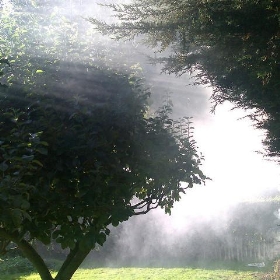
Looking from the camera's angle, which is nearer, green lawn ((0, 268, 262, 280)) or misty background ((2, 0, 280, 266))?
green lawn ((0, 268, 262, 280))

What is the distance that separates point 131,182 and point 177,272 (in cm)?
648

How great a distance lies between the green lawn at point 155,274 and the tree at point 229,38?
4.25 meters

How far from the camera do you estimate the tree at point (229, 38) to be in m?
4.22

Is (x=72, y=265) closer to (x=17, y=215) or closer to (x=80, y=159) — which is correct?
(x=80, y=159)

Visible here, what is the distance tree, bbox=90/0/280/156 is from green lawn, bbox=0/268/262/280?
4255mm

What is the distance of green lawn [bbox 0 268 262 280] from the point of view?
9.04 meters

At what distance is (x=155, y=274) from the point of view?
9586mm

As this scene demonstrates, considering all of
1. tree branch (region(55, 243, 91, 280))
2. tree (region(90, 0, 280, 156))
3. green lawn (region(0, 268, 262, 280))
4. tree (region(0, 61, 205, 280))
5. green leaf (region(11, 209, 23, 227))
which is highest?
tree (region(90, 0, 280, 156))

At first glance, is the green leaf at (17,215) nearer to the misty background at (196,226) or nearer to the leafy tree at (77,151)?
the leafy tree at (77,151)

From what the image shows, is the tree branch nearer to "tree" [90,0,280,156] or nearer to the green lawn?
"tree" [90,0,280,156]

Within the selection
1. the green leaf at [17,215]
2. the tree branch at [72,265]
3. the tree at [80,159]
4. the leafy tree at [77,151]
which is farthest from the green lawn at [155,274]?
the green leaf at [17,215]

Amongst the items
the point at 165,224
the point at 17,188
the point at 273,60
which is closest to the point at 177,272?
the point at 165,224

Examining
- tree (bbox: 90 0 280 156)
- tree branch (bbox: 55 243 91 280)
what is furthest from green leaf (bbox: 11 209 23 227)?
tree (bbox: 90 0 280 156)

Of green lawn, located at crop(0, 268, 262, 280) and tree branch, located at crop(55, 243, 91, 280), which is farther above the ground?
tree branch, located at crop(55, 243, 91, 280)
